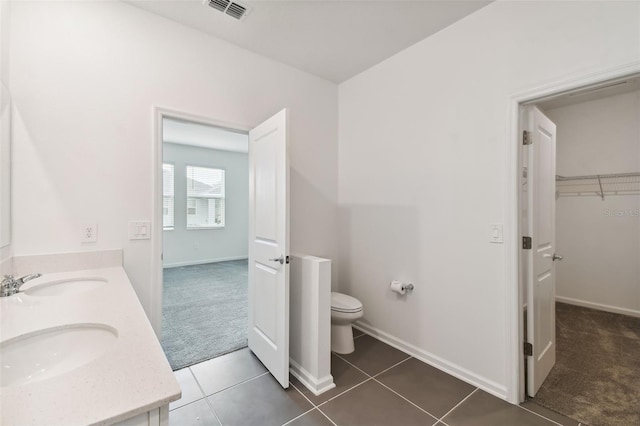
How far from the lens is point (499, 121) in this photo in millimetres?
1851

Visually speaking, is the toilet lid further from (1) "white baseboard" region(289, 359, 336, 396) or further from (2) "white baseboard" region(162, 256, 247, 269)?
(2) "white baseboard" region(162, 256, 247, 269)

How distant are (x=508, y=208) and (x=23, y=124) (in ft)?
9.94

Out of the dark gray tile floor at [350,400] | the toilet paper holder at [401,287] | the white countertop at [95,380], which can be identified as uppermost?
the white countertop at [95,380]

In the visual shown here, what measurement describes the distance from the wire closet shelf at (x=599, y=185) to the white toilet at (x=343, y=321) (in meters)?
3.45

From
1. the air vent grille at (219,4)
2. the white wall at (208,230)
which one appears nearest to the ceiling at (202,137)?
the white wall at (208,230)

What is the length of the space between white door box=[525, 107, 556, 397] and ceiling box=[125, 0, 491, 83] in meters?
1.00

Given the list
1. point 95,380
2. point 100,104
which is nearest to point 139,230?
point 100,104

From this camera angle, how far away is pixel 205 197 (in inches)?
241

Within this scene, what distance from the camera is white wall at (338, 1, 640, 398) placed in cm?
163

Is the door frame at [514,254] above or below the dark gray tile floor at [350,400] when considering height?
above

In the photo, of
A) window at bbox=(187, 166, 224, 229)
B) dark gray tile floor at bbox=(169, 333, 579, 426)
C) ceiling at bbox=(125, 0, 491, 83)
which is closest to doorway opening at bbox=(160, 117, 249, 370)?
window at bbox=(187, 166, 224, 229)

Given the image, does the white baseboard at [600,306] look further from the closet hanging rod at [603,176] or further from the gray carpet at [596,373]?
the closet hanging rod at [603,176]

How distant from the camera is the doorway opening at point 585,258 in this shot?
72.1 inches

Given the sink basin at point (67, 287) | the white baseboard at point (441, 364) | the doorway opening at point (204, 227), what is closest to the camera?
the sink basin at point (67, 287)
